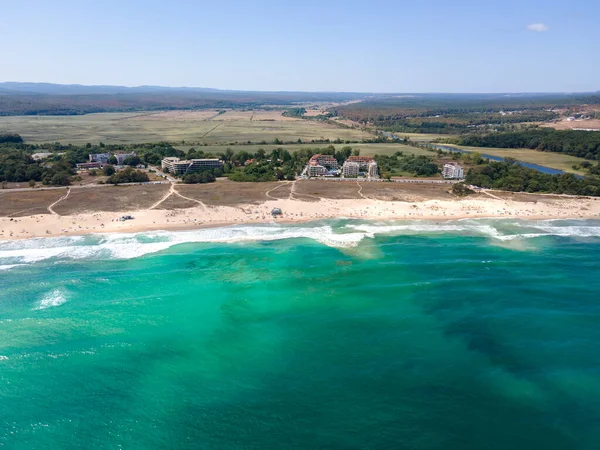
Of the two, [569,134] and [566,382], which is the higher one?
[569,134]

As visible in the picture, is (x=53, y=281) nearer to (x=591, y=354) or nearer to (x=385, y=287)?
(x=385, y=287)

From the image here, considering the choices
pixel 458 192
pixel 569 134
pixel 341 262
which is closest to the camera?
pixel 341 262

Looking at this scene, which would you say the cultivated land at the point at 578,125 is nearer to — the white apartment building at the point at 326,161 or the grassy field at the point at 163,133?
the grassy field at the point at 163,133

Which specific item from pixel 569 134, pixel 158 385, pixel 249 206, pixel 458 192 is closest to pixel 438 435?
pixel 158 385

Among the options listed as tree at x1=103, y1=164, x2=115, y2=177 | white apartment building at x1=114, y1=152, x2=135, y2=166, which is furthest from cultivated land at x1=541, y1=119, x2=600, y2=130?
tree at x1=103, y1=164, x2=115, y2=177

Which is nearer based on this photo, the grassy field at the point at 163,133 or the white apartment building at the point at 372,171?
the white apartment building at the point at 372,171

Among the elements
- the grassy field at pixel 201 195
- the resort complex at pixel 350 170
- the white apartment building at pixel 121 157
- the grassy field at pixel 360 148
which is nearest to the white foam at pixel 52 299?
the grassy field at pixel 201 195
